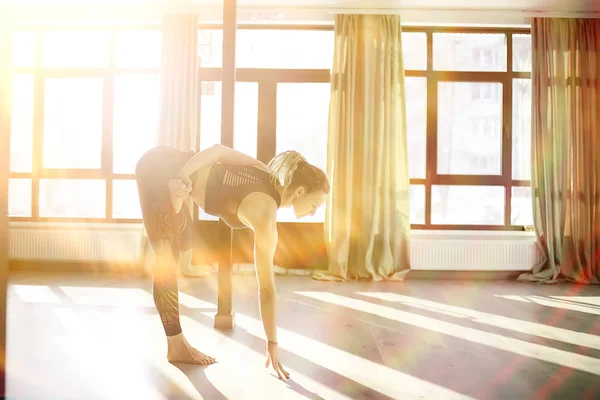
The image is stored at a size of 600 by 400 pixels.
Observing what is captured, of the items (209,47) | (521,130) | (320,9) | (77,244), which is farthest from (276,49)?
(77,244)

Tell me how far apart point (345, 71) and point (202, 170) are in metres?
3.30

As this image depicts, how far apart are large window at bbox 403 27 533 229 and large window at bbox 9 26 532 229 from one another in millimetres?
11

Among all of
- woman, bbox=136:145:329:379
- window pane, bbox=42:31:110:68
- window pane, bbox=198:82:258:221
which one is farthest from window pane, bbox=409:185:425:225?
window pane, bbox=42:31:110:68

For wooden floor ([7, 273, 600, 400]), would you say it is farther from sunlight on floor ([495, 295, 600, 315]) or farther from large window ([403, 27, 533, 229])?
large window ([403, 27, 533, 229])

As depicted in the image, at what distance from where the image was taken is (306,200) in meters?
1.85

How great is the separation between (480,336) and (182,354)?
170 centimetres

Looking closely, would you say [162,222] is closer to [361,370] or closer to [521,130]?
[361,370]

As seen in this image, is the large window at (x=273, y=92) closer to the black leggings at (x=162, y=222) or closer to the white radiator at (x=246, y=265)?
the white radiator at (x=246, y=265)

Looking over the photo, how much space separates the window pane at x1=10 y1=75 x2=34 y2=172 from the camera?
213 inches

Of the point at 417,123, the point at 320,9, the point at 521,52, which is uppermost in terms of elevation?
the point at 320,9

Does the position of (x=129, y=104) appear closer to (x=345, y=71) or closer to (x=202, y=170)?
(x=345, y=71)

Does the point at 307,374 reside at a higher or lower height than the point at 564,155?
lower

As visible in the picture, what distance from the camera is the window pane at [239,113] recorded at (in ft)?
17.2

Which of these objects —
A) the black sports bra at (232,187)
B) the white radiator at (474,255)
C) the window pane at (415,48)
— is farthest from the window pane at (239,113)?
the black sports bra at (232,187)
